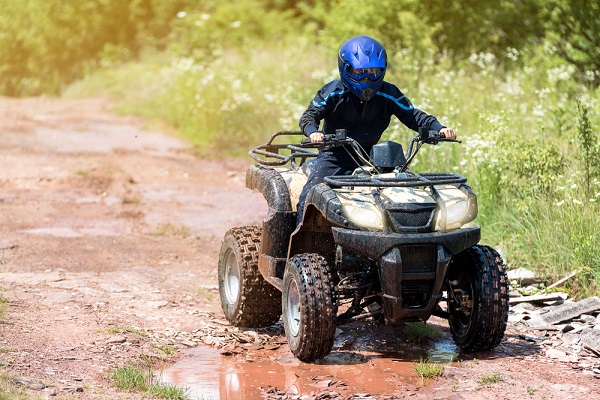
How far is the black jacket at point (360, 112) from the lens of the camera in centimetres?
643

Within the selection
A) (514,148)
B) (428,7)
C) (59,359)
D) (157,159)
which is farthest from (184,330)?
(428,7)

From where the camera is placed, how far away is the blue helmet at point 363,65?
20.4ft

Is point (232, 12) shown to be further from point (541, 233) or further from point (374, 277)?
point (374, 277)

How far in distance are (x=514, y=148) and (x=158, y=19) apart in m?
31.2

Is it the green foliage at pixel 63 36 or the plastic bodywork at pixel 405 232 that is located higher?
the green foliage at pixel 63 36

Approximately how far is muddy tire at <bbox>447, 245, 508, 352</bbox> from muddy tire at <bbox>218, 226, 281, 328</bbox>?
1.40 metres

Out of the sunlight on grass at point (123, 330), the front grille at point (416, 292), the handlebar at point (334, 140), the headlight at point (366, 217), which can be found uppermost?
the handlebar at point (334, 140)

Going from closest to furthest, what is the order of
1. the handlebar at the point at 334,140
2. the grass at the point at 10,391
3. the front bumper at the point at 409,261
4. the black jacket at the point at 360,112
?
the grass at the point at 10,391, the front bumper at the point at 409,261, the handlebar at the point at 334,140, the black jacket at the point at 360,112

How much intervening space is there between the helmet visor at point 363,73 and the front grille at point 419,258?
4.29 ft

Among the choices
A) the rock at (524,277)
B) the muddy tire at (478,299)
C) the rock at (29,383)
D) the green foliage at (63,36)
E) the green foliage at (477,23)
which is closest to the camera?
the rock at (29,383)

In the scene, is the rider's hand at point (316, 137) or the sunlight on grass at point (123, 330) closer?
the rider's hand at point (316, 137)

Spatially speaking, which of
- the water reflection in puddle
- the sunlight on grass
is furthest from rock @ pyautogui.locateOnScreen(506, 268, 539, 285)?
the sunlight on grass

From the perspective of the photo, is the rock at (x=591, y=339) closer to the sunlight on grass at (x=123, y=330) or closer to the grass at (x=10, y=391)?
the sunlight on grass at (x=123, y=330)

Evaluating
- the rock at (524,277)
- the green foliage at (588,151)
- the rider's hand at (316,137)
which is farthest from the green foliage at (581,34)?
the rider's hand at (316,137)
